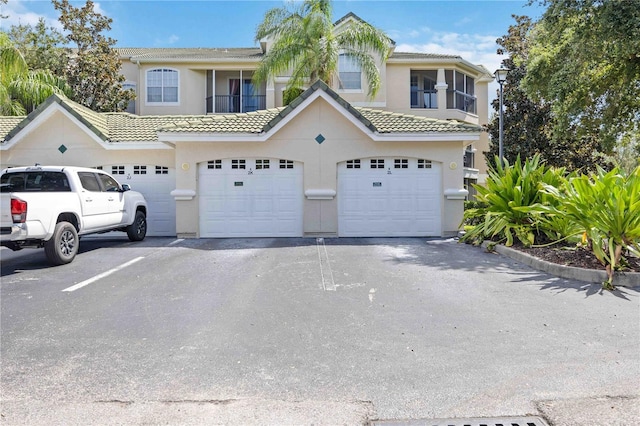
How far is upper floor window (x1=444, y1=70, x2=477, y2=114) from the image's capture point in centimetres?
2498

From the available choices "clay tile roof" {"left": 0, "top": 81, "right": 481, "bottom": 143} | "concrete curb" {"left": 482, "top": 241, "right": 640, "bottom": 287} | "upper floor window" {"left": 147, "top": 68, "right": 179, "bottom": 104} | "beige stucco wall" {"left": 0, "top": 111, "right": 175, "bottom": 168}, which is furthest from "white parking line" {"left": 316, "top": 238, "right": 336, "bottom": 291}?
"upper floor window" {"left": 147, "top": 68, "right": 179, "bottom": 104}

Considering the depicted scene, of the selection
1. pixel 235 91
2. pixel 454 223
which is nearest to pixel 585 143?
pixel 454 223

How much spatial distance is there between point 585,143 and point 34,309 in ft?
82.4

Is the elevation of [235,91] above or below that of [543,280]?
above

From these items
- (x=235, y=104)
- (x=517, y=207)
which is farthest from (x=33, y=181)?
(x=235, y=104)

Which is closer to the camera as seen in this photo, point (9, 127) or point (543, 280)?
point (543, 280)

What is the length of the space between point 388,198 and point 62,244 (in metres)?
8.90

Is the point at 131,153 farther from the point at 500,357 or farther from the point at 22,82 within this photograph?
the point at 500,357

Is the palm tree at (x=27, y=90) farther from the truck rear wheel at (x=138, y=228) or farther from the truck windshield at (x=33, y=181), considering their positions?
the truck windshield at (x=33, y=181)

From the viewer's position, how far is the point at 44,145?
15.2m

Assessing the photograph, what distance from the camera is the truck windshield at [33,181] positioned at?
10156 millimetres

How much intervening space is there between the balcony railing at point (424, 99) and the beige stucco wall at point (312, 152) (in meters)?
11.4

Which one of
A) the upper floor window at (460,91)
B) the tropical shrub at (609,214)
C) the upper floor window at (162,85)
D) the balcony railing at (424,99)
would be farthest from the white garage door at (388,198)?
the upper floor window at (162,85)

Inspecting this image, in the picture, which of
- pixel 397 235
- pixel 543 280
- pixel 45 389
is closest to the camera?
pixel 45 389
